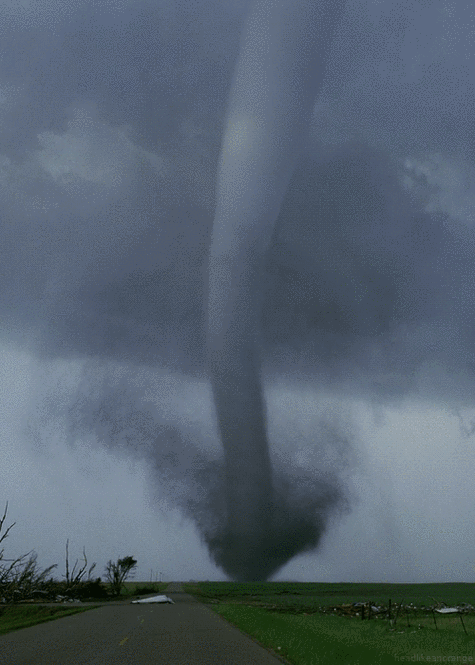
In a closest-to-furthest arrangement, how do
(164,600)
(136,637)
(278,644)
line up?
(278,644) → (136,637) → (164,600)

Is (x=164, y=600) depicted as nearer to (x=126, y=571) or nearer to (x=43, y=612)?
(x=43, y=612)

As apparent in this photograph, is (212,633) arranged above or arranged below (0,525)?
below

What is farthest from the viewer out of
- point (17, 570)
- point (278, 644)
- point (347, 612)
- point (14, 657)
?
point (347, 612)

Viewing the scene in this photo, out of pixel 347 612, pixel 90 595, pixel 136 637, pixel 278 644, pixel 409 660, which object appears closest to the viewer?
pixel 409 660

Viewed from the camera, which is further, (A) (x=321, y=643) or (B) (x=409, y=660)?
(A) (x=321, y=643)

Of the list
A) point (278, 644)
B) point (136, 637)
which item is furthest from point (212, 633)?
point (278, 644)

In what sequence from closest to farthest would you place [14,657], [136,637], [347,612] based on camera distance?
[14,657], [136,637], [347,612]

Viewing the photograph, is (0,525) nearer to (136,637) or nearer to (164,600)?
(136,637)

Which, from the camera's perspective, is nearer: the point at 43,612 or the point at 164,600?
the point at 43,612

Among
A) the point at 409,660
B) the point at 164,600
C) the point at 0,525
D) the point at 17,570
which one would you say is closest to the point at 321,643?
the point at 409,660
